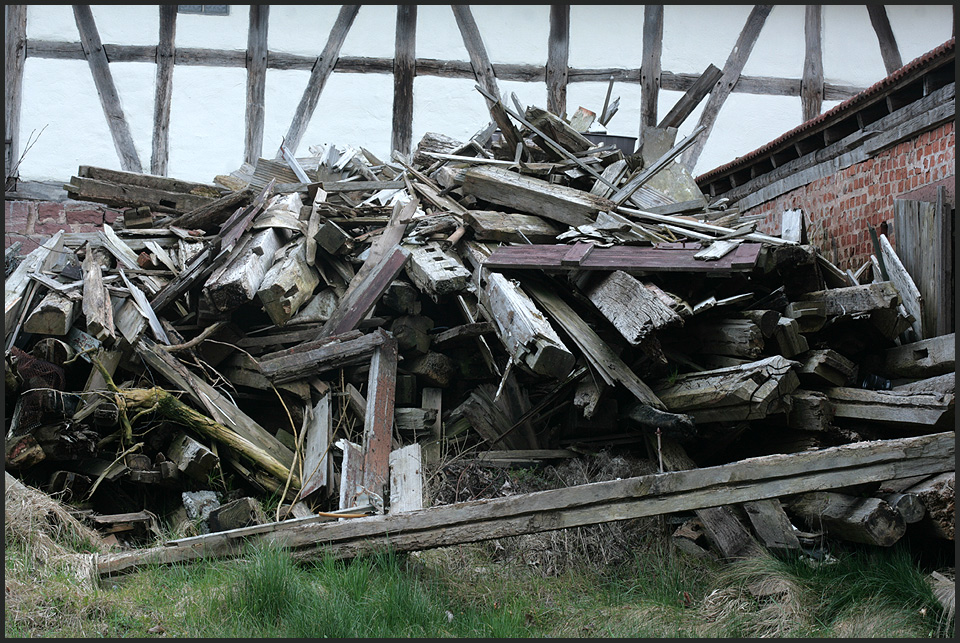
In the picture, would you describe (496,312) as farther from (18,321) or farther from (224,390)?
(18,321)

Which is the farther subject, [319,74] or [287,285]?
[319,74]

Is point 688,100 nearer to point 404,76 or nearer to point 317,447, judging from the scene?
point 404,76

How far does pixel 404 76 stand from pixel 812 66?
23.3 ft

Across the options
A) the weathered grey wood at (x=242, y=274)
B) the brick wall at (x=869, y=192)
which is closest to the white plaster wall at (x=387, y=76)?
the brick wall at (x=869, y=192)

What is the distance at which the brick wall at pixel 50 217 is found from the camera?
26.1 ft

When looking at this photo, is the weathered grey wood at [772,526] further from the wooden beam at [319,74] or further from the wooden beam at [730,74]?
the wooden beam at [319,74]

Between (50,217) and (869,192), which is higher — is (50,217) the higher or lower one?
the higher one

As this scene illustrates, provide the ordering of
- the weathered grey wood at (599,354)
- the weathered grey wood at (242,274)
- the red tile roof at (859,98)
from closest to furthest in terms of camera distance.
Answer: the weathered grey wood at (599,354) < the weathered grey wood at (242,274) < the red tile roof at (859,98)

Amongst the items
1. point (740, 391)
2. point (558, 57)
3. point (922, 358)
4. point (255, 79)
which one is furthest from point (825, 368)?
point (255, 79)

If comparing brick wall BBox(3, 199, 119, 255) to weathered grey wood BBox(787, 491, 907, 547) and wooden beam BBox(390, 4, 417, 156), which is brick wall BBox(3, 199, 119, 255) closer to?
wooden beam BBox(390, 4, 417, 156)

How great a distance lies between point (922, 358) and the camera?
438 centimetres

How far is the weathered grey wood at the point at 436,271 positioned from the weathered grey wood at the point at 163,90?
7579 millimetres

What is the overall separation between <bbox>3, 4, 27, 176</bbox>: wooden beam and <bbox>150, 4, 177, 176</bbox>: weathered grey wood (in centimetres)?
204

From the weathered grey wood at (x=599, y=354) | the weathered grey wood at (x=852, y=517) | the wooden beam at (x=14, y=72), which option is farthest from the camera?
the wooden beam at (x=14, y=72)
